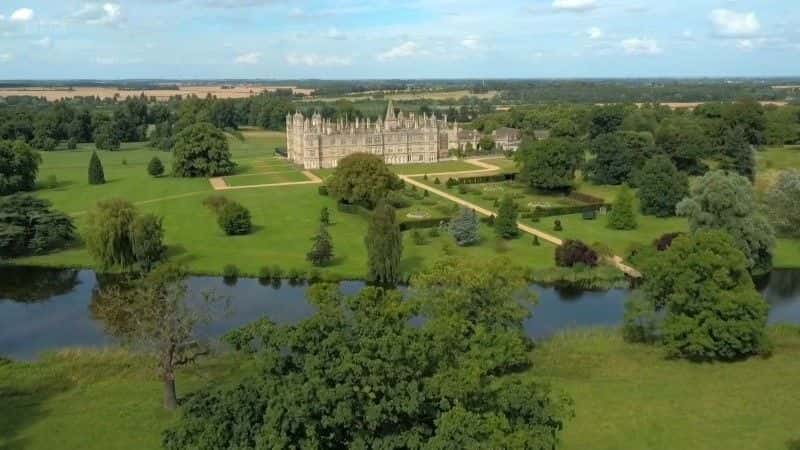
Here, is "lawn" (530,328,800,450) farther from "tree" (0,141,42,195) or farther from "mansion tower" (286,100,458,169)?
"mansion tower" (286,100,458,169)

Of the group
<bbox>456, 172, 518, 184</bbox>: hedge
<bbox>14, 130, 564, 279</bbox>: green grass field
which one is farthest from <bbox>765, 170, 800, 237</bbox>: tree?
<bbox>456, 172, 518, 184</bbox>: hedge

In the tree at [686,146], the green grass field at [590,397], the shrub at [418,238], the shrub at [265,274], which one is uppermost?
the tree at [686,146]

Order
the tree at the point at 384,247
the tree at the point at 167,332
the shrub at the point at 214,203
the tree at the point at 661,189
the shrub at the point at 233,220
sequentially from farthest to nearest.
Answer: the shrub at the point at 214,203, the tree at the point at 661,189, the shrub at the point at 233,220, the tree at the point at 384,247, the tree at the point at 167,332

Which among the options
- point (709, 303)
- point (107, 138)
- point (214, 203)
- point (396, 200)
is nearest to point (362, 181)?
point (396, 200)

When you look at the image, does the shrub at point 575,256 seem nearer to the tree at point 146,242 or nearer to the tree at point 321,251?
the tree at point 321,251

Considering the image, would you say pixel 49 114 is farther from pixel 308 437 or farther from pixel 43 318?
pixel 308 437

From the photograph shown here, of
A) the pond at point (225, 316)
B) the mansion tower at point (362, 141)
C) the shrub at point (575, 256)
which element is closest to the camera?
the pond at point (225, 316)

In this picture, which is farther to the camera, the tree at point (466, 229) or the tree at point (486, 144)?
the tree at point (486, 144)

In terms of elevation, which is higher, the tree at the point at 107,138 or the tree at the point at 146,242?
the tree at the point at 107,138

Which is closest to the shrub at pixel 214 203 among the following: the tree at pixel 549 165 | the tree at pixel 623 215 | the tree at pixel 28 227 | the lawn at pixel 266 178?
the tree at pixel 28 227
